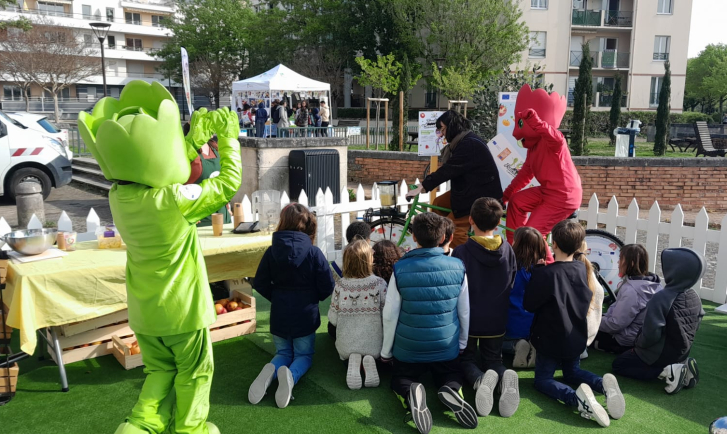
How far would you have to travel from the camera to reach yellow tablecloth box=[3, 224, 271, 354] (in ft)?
12.7

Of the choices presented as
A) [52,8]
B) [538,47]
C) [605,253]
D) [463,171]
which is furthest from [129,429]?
[52,8]

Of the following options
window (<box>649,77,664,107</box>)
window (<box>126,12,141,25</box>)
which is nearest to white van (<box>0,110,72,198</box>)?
window (<box>649,77,664,107</box>)

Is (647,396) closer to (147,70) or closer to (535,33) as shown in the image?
(535,33)

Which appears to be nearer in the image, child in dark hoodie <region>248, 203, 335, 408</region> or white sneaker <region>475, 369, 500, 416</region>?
white sneaker <region>475, 369, 500, 416</region>

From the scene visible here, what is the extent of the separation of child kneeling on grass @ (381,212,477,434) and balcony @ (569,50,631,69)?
35.8 meters

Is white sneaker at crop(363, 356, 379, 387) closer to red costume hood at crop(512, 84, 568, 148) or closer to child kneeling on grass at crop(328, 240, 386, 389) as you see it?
child kneeling on grass at crop(328, 240, 386, 389)

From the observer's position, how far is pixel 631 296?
4.56m

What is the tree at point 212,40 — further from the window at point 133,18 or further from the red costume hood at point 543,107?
the red costume hood at point 543,107

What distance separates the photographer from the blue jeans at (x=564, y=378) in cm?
394

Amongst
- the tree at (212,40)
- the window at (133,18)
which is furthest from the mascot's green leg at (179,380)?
the window at (133,18)

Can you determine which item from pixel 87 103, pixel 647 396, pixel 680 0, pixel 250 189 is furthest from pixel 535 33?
pixel 87 103

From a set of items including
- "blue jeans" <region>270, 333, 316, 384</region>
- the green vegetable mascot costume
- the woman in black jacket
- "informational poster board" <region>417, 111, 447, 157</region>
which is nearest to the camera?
the green vegetable mascot costume

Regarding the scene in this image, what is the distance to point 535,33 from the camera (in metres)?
35.2

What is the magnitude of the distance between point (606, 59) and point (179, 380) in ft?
126
